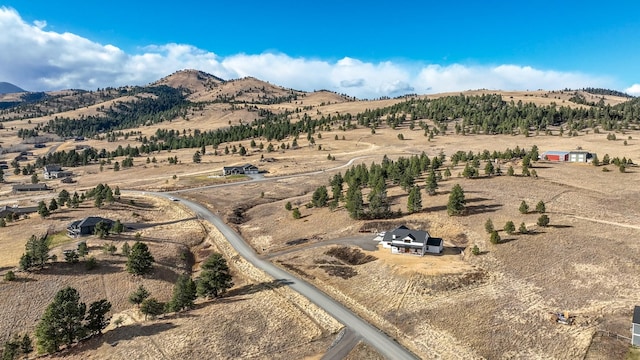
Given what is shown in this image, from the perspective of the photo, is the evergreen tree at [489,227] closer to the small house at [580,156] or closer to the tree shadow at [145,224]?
the tree shadow at [145,224]

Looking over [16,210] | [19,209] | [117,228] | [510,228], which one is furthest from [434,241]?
[19,209]

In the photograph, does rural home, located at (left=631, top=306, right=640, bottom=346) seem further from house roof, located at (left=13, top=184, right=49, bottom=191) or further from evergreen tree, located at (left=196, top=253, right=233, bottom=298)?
house roof, located at (left=13, top=184, right=49, bottom=191)

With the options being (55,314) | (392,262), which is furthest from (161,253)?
(392,262)

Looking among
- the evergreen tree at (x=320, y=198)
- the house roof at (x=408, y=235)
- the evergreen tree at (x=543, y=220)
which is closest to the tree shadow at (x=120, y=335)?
the house roof at (x=408, y=235)

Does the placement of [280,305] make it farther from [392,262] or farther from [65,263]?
[65,263]

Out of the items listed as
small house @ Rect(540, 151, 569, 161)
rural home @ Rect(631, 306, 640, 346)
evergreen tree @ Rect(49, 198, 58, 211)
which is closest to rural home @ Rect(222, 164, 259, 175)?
evergreen tree @ Rect(49, 198, 58, 211)

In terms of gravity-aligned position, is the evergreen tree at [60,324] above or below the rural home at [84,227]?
below

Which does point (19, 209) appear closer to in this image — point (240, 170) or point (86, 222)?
point (86, 222)

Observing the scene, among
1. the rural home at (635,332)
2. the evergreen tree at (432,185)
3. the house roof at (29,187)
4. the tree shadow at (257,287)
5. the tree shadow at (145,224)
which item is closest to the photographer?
the rural home at (635,332)
